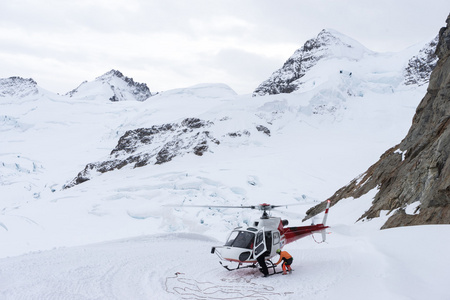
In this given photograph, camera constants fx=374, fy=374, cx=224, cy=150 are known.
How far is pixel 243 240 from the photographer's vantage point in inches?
399

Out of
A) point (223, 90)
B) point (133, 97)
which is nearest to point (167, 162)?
point (223, 90)

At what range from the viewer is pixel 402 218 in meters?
13.5

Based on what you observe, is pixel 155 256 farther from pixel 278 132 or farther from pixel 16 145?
pixel 16 145

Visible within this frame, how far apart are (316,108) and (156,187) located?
32449 millimetres

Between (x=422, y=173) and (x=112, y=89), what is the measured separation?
12177 centimetres

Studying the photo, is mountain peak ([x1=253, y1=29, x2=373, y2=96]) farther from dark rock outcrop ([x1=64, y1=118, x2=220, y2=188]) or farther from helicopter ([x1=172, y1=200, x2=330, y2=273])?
helicopter ([x1=172, y1=200, x2=330, y2=273])

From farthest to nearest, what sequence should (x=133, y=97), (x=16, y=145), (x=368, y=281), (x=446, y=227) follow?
(x=133, y=97)
(x=16, y=145)
(x=446, y=227)
(x=368, y=281)

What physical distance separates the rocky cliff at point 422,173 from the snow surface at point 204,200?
3.61 feet

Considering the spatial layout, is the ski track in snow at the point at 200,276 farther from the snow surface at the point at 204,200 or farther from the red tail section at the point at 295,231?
the red tail section at the point at 295,231

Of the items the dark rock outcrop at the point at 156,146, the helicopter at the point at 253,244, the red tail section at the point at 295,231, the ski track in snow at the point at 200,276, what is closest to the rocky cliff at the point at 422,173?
the ski track in snow at the point at 200,276

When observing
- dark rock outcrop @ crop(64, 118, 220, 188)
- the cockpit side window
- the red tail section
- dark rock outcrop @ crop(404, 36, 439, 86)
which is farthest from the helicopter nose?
dark rock outcrop @ crop(404, 36, 439, 86)

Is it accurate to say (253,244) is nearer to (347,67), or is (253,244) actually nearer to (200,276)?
(200,276)

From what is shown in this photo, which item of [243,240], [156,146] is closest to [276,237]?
[243,240]

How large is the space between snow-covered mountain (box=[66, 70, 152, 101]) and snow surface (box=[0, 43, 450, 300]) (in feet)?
65.6
